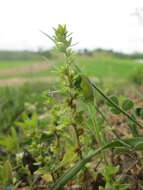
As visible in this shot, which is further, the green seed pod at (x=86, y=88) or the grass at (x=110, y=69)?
the grass at (x=110, y=69)

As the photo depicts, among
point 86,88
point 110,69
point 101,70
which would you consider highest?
point 86,88

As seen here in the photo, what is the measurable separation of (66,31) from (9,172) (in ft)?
0.94

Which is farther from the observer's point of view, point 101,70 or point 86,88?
point 101,70

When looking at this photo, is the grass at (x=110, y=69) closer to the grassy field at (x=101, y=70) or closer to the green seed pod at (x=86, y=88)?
the grassy field at (x=101, y=70)

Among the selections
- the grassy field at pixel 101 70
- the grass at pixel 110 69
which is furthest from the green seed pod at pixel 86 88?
the grass at pixel 110 69

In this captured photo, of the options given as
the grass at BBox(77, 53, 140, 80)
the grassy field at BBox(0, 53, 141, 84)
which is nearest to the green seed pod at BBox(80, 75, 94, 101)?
the grassy field at BBox(0, 53, 141, 84)

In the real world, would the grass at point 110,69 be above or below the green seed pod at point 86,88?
below

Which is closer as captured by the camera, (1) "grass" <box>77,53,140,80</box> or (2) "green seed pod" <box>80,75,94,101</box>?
(2) "green seed pod" <box>80,75,94,101</box>

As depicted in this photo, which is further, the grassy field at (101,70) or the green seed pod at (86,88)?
the grassy field at (101,70)

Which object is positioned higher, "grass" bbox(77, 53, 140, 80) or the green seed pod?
the green seed pod

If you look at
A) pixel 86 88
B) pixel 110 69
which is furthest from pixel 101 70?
pixel 86 88

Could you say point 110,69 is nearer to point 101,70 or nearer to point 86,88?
point 86,88

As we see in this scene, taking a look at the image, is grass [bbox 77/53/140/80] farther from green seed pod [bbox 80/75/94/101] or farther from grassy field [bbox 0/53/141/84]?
green seed pod [bbox 80/75/94/101]

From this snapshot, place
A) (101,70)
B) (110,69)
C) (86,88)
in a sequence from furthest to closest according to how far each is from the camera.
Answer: (101,70), (110,69), (86,88)
